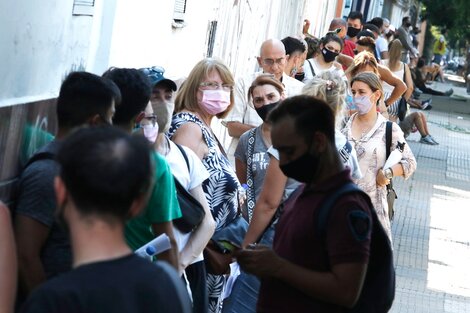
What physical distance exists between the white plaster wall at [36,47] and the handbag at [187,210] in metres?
0.83

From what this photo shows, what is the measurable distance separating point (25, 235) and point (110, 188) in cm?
135

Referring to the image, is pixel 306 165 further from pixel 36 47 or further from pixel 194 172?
pixel 36 47

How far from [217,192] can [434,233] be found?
7333 mm

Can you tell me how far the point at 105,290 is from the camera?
2.69 m

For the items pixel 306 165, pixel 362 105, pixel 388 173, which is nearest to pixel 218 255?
pixel 306 165

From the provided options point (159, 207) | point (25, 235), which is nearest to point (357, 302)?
point (159, 207)

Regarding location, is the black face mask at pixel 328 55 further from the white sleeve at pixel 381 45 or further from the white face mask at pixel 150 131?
the white sleeve at pixel 381 45

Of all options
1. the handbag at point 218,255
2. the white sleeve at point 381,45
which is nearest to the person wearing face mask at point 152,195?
the handbag at point 218,255

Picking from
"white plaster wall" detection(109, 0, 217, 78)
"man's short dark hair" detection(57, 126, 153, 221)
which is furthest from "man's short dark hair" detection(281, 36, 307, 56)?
"man's short dark hair" detection(57, 126, 153, 221)

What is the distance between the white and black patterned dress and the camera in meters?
6.24

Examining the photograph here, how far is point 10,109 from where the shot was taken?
491 cm

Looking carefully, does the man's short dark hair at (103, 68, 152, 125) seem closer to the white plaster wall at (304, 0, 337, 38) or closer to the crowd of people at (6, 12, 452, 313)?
the crowd of people at (6, 12, 452, 313)

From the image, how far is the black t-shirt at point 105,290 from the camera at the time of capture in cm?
267

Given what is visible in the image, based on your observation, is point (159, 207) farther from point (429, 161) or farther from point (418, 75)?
point (418, 75)
